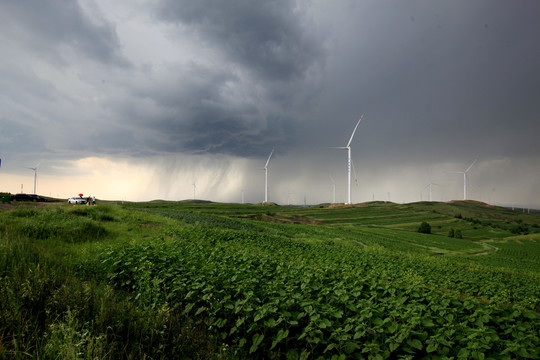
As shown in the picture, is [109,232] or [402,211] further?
[402,211]

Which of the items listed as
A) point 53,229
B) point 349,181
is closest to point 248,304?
point 53,229

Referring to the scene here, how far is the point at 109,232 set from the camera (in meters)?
20.0

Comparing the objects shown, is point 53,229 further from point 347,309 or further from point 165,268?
point 347,309

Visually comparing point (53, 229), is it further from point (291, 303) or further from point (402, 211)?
point (402, 211)

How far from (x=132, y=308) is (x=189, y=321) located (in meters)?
1.52

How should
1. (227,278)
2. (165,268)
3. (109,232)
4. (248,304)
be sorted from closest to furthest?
(248,304), (227,278), (165,268), (109,232)

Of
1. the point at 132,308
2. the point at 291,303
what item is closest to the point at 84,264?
the point at 132,308

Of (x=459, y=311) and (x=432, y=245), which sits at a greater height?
(x=459, y=311)

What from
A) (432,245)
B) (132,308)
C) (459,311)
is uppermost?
(132,308)

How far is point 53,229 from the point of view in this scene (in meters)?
17.4

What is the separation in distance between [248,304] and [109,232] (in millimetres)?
17634

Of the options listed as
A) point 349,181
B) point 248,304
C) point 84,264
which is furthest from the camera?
point 349,181

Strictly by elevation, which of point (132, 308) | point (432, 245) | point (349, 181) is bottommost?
point (432, 245)

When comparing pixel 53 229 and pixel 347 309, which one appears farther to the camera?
pixel 53 229
